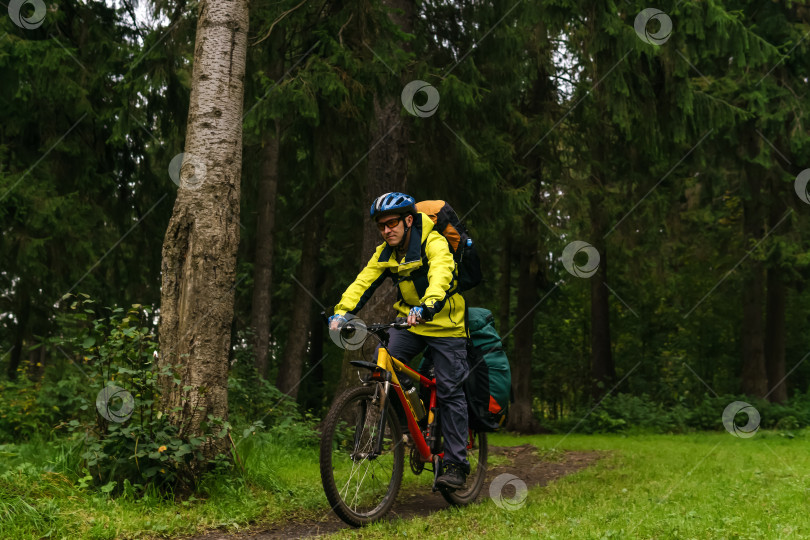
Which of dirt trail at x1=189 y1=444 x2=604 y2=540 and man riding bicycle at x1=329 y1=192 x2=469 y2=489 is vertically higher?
man riding bicycle at x1=329 y1=192 x2=469 y2=489

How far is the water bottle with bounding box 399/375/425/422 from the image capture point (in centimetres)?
561

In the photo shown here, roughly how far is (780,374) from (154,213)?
44.6 ft

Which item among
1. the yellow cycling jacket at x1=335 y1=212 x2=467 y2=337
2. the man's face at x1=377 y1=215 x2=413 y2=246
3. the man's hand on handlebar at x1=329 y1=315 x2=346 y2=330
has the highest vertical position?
the man's face at x1=377 y1=215 x2=413 y2=246

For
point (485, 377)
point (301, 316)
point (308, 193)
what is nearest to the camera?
point (485, 377)

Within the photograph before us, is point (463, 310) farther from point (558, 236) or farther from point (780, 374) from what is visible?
point (780, 374)

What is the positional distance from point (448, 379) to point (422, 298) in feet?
1.96

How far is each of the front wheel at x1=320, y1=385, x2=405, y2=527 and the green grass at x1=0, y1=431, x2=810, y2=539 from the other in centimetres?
26

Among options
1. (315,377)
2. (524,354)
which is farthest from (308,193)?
(315,377)

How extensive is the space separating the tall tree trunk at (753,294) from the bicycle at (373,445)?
1268 centimetres

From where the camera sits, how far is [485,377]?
6.06 metres

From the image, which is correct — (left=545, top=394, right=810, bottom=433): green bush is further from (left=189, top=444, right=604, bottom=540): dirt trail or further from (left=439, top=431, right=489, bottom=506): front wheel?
(left=439, top=431, right=489, bottom=506): front wheel

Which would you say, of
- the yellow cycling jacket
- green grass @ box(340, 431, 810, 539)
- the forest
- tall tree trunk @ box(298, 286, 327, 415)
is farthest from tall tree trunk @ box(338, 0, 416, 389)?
tall tree trunk @ box(298, 286, 327, 415)

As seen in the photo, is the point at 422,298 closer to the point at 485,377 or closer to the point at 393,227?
the point at 393,227

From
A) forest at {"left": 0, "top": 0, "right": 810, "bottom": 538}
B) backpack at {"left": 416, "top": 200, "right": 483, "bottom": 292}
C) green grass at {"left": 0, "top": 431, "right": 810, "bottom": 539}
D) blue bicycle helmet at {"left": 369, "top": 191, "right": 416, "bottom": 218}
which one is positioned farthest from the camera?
backpack at {"left": 416, "top": 200, "right": 483, "bottom": 292}
